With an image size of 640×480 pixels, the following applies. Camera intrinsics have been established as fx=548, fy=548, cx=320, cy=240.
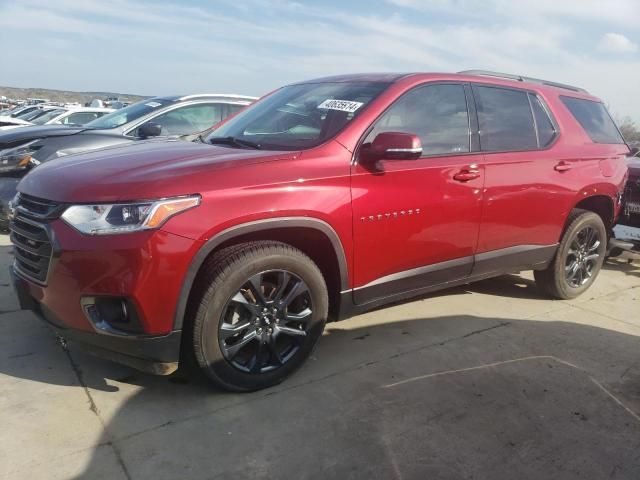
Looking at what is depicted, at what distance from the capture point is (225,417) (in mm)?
2791

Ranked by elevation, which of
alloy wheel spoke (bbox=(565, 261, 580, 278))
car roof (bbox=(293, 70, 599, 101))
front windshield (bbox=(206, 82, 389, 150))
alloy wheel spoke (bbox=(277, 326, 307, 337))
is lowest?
alloy wheel spoke (bbox=(565, 261, 580, 278))

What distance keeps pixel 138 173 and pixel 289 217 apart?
2.57 ft

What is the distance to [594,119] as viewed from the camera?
488cm

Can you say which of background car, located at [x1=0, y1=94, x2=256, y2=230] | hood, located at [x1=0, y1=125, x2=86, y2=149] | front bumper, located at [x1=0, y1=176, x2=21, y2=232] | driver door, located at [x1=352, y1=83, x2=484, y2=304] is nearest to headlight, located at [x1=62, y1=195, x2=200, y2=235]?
driver door, located at [x1=352, y1=83, x2=484, y2=304]

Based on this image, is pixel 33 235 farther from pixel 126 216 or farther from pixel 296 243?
pixel 296 243

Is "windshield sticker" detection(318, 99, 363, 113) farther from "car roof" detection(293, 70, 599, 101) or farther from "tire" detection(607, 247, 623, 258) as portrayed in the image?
"tire" detection(607, 247, 623, 258)

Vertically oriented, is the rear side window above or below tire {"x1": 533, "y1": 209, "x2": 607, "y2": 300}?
above

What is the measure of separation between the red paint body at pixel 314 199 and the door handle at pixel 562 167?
3cm

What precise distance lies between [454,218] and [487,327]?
3.33 ft

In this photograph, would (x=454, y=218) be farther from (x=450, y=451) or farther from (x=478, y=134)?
(x=450, y=451)

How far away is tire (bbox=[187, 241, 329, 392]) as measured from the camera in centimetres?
276

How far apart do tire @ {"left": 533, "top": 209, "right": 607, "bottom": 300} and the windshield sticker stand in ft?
7.66

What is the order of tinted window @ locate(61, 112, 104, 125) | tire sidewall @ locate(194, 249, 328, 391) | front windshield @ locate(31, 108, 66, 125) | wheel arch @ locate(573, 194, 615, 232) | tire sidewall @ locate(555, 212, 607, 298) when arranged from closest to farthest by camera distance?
tire sidewall @ locate(194, 249, 328, 391) < tire sidewall @ locate(555, 212, 607, 298) < wheel arch @ locate(573, 194, 615, 232) < tinted window @ locate(61, 112, 104, 125) < front windshield @ locate(31, 108, 66, 125)

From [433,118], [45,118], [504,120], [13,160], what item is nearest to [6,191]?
[13,160]
